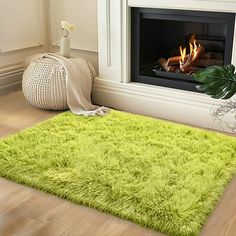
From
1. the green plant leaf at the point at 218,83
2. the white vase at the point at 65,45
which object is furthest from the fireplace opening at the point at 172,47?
the green plant leaf at the point at 218,83

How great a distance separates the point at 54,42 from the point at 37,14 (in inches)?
11.2

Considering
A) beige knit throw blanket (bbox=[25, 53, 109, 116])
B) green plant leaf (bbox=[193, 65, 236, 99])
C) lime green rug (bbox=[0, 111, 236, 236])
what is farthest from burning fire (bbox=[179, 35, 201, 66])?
green plant leaf (bbox=[193, 65, 236, 99])

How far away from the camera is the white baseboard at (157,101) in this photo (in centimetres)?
284

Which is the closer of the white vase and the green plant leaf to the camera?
the green plant leaf

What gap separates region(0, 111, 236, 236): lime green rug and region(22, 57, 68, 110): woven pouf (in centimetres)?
23

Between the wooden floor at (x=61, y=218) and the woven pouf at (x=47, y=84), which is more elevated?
the woven pouf at (x=47, y=84)

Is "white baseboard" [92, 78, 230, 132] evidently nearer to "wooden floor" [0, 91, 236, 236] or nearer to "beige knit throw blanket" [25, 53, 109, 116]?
"beige knit throw blanket" [25, 53, 109, 116]

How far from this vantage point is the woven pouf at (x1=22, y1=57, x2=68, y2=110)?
2.99 metres

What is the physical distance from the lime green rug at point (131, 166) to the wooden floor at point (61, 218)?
0.12ft

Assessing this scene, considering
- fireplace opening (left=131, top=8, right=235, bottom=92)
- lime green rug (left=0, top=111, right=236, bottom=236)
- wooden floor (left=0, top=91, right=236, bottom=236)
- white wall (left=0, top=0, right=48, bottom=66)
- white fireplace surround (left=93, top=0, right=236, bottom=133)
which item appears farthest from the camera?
white wall (left=0, top=0, right=48, bottom=66)

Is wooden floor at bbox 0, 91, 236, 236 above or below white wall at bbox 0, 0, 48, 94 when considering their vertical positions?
below

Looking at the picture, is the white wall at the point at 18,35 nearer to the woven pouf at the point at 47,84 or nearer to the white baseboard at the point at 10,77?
the white baseboard at the point at 10,77

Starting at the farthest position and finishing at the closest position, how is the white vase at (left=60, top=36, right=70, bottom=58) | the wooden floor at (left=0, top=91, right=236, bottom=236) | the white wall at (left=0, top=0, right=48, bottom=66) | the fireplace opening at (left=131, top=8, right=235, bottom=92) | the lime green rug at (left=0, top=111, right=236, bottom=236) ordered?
the white wall at (left=0, top=0, right=48, bottom=66)
the white vase at (left=60, top=36, right=70, bottom=58)
the fireplace opening at (left=131, top=8, right=235, bottom=92)
the lime green rug at (left=0, top=111, right=236, bottom=236)
the wooden floor at (left=0, top=91, right=236, bottom=236)

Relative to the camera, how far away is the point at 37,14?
3701mm
